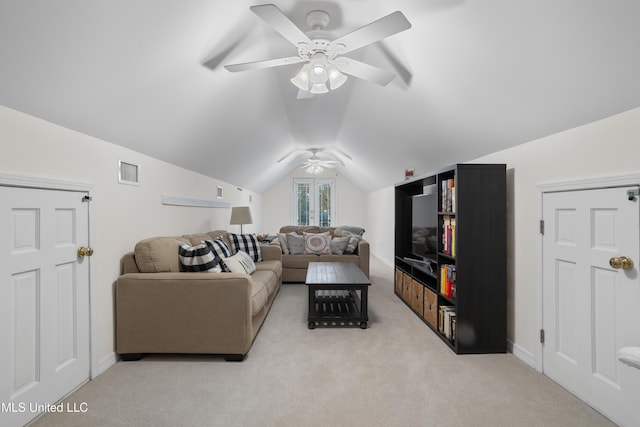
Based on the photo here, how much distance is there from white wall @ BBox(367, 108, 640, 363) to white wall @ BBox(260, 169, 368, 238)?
21.8ft

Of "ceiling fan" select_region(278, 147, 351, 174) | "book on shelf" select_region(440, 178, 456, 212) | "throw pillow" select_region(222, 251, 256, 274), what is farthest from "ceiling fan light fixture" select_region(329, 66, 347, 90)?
"ceiling fan" select_region(278, 147, 351, 174)

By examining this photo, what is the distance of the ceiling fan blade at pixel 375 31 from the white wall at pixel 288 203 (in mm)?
7844

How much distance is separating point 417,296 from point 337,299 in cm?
101

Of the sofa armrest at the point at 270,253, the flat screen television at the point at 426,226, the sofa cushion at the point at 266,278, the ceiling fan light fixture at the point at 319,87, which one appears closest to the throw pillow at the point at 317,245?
the sofa armrest at the point at 270,253

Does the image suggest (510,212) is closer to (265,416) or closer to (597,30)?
(597,30)

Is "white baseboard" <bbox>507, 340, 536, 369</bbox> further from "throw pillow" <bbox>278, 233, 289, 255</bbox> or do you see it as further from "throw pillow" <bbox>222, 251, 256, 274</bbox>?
"throw pillow" <bbox>278, 233, 289, 255</bbox>

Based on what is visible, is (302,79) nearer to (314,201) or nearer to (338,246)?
(338,246)

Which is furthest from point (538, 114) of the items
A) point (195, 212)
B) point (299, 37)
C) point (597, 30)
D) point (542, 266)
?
point (195, 212)

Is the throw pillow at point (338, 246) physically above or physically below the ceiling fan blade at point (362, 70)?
below

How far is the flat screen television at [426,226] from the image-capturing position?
3.29m

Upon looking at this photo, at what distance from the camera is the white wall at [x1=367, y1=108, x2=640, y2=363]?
5.67ft

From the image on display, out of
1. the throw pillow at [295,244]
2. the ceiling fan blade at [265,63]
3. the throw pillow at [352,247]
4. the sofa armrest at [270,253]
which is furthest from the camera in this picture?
the throw pillow at [295,244]

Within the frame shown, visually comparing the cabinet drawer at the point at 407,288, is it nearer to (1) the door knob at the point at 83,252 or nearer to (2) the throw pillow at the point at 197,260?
(2) the throw pillow at the point at 197,260

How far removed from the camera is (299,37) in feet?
5.74
